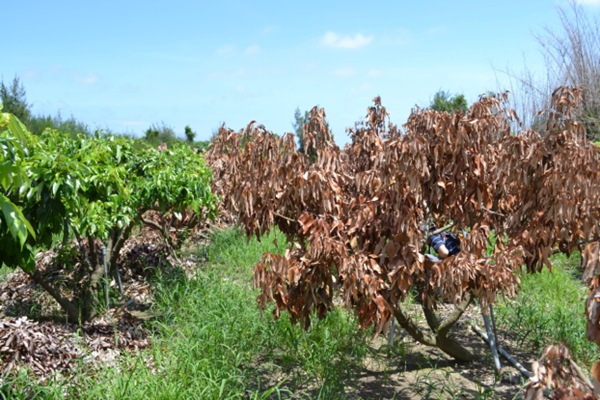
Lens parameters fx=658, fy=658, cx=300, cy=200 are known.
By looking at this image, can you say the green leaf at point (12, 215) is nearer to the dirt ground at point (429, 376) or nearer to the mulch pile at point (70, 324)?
the mulch pile at point (70, 324)

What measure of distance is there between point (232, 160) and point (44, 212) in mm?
1192

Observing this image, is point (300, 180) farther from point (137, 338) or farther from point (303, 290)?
point (137, 338)

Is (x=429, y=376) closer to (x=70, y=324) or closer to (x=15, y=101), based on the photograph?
(x=70, y=324)

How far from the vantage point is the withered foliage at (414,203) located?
3.34 meters

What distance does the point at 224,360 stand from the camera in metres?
4.41

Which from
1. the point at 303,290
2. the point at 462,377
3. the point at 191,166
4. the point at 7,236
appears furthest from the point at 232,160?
the point at 191,166

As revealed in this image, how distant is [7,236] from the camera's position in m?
3.91

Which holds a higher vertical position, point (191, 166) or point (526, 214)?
point (191, 166)

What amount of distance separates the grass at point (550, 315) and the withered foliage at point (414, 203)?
44.2 inches

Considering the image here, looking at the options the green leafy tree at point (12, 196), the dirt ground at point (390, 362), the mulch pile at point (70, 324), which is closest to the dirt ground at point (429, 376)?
the dirt ground at point (390, 362)

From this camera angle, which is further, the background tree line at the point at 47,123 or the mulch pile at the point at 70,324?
the background tree line at the point at 47,123

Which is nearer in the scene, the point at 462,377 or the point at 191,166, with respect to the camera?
the point at 462,377

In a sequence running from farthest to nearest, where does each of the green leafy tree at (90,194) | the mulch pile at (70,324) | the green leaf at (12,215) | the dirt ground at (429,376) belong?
the mulch pile at (70,324)
the dirt ground at (429,376)
the green leafy tree at (90,194)
the green leaf at (12,215)

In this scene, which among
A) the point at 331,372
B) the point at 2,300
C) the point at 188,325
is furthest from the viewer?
the point at 2,300
